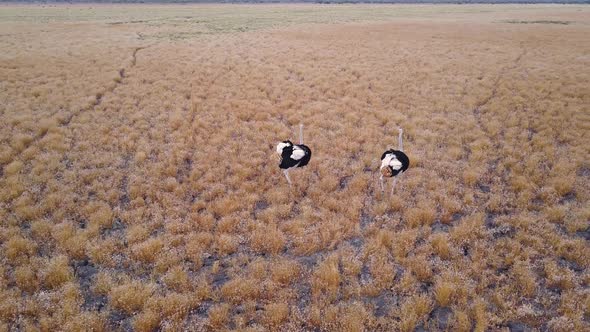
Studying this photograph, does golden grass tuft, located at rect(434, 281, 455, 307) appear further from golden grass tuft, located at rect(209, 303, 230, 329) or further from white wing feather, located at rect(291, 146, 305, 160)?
white wing feather, located at rect(291, 146, 305, 160)

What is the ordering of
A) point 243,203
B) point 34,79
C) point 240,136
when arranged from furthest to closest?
point 34,79
point 240,136
point 243,203

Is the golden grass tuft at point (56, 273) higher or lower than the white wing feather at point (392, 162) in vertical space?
lower

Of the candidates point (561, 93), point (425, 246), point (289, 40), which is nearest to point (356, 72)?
point (561, 93)

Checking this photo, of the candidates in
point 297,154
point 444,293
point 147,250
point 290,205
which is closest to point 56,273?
point 147,250

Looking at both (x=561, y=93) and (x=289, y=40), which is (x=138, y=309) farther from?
(x=289, y=40)

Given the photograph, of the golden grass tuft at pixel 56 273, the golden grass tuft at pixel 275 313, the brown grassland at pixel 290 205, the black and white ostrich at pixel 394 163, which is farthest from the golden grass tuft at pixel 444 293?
the golden grass tuft at pixel 56 273

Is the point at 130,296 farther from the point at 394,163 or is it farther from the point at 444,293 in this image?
the point at 394,163

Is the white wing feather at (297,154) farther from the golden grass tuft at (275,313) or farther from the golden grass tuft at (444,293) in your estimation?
the golden grass tuft at (444,293)

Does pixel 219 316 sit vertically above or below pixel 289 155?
below
